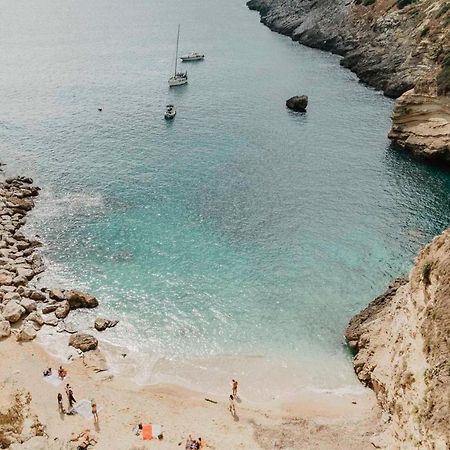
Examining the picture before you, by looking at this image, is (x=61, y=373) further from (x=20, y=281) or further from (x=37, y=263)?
(x=37, y=263)

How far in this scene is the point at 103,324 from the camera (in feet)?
147

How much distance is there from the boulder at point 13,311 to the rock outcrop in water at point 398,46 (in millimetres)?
60916

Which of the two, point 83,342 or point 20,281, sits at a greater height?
point 20,281

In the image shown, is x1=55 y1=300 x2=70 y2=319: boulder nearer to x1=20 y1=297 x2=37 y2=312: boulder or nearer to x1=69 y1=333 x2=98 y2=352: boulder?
x1=20 y1=297 x2=37 y2=312: boulder

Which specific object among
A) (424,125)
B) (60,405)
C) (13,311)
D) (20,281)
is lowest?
(60,405)

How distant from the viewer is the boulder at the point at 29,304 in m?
45.8

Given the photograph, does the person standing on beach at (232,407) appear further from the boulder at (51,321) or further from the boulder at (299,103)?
the boulder at (299,103)

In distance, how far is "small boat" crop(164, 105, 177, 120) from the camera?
94.8 meters

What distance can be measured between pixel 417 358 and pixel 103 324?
27.2 meters

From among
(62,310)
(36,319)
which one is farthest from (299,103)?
(36,319)

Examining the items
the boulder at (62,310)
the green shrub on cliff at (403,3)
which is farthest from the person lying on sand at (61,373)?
the green shrub on cliff at (403,3)

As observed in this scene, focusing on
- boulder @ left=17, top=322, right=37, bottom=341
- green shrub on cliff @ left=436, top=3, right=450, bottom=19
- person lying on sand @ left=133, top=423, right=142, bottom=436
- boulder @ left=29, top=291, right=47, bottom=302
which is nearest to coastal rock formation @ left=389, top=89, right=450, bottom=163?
green shrub on cliff @ left=436, top=3, right=450, bottom=19

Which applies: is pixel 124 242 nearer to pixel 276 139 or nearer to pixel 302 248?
pixel 302 248

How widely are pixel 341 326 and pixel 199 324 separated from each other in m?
13.2
